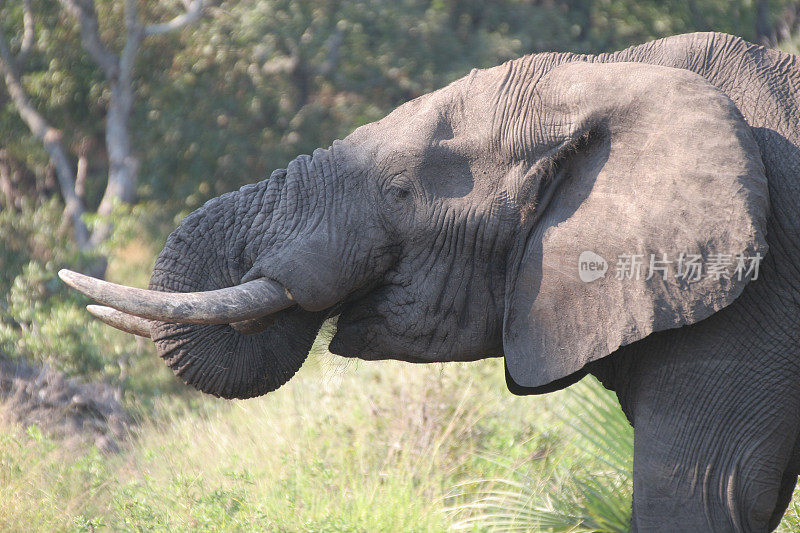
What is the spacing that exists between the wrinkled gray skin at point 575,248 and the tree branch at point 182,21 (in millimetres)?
10407

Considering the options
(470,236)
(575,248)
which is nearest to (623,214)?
(575,248)

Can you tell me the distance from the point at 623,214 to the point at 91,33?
1133cm

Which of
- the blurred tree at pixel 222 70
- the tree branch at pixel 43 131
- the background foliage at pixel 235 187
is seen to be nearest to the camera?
the background foliage at pixel 235 187

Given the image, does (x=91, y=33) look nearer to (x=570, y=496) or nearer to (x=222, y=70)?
(x=222, y=70)

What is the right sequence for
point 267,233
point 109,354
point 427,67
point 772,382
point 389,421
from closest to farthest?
point 772,382 < point 267,233 < point 389,421 < point 109,354 < point 427,67

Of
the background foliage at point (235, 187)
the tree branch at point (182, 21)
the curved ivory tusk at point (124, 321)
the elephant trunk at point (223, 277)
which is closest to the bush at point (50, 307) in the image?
the background foliage at point (235, 187)

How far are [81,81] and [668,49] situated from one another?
1203cm

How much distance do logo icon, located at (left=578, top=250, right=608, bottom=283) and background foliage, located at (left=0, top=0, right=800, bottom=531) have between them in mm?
1075

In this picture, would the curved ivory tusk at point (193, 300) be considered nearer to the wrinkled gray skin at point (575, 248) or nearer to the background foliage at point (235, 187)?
the wrinkled gray skin at point (575, 248)

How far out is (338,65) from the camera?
629 inches

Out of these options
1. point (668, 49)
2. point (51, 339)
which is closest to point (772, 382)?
point (668, 49)

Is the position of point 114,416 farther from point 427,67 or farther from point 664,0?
point 664,0

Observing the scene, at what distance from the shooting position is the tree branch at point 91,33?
1250 cm

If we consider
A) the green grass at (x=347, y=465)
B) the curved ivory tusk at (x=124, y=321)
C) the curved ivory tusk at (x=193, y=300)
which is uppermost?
the curved ivory tusk at (x=193, y=300)
